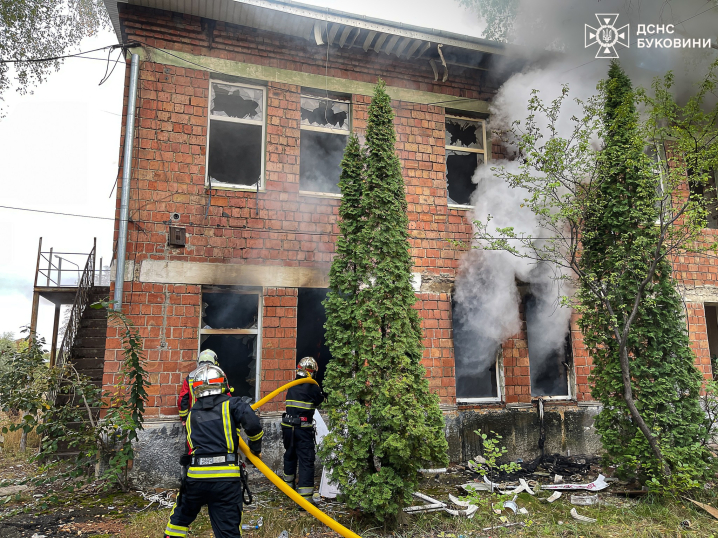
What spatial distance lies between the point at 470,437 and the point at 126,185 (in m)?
7.05

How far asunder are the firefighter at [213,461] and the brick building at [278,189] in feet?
9.44

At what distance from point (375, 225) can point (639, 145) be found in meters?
3.90

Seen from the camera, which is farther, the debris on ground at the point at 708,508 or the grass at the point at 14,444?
the grass at the point at 14,444

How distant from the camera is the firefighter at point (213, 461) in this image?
3850 mm

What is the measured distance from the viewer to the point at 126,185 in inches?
268

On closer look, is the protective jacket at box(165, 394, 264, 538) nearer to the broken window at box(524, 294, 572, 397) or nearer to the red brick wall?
the red brick wall

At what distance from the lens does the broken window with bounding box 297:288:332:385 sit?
837 centimetres

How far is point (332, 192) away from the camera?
26.7 ft

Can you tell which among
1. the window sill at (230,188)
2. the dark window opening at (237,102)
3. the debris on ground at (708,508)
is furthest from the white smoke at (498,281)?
the dark window opening at (237,102)

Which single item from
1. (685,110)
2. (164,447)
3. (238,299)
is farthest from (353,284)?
(685,110)

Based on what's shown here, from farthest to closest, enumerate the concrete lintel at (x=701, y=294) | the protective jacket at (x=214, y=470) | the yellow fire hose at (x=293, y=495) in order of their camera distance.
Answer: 1. the concrete lintel at (x=701, y=294)
2. the yellow fire hose at (x=293, y=495)
3. the protective jacket at (x=214, y=470)

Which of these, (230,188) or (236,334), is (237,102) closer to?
(230,188)

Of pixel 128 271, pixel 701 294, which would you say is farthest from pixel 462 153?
pixel 128 271

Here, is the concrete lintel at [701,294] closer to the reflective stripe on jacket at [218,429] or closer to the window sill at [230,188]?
the window sill at [230,188]
